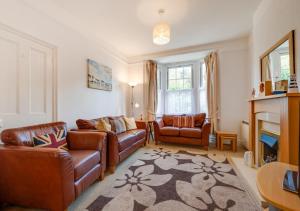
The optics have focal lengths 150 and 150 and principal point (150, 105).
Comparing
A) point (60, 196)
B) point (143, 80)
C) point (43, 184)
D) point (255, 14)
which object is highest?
point (255, 14)

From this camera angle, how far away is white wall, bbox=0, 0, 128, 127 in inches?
80.3

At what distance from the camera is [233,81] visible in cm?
387

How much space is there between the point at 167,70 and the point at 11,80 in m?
4.08

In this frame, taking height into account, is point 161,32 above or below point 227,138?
above

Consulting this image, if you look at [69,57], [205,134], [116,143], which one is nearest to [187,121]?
[205,134]

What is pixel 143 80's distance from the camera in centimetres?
484

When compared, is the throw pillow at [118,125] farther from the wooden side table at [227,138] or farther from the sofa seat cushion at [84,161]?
the wooden side table at [227,138]

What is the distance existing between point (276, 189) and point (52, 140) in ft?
7.23

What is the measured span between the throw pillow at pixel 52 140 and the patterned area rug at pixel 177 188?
854 millimetres

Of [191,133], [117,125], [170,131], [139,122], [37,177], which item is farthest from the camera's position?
[139,122]

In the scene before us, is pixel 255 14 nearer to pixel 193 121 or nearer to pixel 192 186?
pixel 193 121

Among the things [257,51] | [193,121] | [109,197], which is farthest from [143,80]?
[109,197]

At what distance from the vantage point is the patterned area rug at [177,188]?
62.6 inches

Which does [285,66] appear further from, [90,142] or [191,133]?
[90,142]
